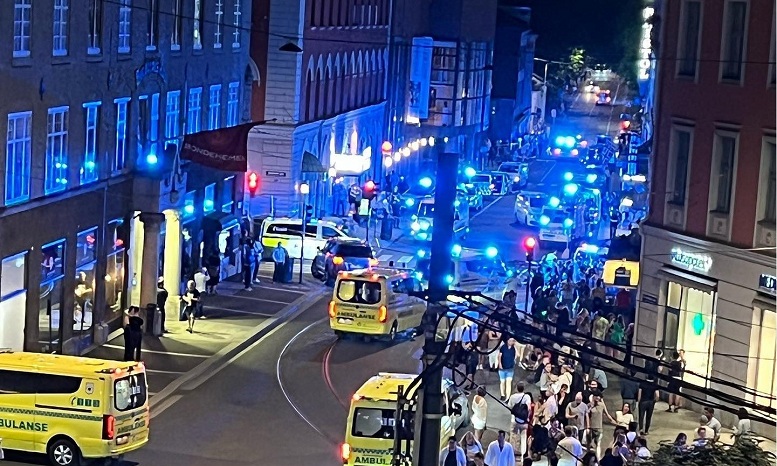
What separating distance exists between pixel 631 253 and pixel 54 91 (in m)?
16.9

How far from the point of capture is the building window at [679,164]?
3522cm

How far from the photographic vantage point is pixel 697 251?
111ft

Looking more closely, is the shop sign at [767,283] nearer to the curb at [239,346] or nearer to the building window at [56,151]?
the curb at [239,346]

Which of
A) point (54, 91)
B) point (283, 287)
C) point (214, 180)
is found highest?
point (54, 91)

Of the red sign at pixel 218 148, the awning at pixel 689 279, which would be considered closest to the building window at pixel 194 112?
the red sign at pixel 218 148

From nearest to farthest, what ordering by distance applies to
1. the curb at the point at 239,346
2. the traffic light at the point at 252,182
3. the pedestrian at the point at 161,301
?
the curb at the point at 239,346, the pedestrian at the point at 161,301, the traffic light at the point at 252,182

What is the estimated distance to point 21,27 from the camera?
32.1 m

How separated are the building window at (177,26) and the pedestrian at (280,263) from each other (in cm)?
845

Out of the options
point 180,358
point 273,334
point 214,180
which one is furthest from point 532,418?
point 214,180

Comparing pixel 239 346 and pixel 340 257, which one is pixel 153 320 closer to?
pixel 239 346

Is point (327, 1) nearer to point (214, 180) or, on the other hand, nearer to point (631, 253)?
point (214, 180)

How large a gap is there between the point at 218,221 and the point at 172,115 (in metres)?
5.84

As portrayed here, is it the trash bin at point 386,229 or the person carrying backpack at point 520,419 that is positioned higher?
the person carrying backpack at point 520,419

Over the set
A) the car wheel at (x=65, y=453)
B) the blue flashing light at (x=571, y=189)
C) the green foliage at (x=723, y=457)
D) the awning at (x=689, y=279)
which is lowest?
the car wheel at (x=65, y=453)
